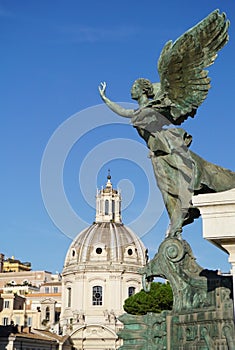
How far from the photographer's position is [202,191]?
10.9 m

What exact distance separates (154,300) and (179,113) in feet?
124

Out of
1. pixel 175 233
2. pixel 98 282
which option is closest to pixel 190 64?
pixel 175 233

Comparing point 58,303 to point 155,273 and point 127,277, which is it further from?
point 155,273

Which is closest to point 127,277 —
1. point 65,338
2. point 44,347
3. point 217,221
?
point 65,338

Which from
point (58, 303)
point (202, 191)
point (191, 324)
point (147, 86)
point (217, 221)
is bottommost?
point (191, 324)

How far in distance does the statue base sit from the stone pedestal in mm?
3273

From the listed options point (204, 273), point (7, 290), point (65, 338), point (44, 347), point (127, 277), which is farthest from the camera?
point (7, 290)

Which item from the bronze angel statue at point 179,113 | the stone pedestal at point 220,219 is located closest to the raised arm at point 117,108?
the bronze angel statue at point 179,113

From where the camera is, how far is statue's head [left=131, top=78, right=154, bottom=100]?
11898mm

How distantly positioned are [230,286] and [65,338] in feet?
220

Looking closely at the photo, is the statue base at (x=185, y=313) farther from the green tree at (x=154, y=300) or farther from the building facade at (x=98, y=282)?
the building facade at (x=98, y=282)

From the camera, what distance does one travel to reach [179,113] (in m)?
11.9

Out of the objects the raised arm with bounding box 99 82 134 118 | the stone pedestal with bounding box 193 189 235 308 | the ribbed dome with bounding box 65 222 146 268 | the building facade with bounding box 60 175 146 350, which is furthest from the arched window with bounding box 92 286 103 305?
the stone pedestal with bounding box 193 189 235 308

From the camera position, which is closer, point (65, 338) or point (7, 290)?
point (65, 338)
